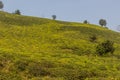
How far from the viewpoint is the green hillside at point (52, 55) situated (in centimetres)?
5091

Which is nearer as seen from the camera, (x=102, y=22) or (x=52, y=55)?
(x=52, y=55)

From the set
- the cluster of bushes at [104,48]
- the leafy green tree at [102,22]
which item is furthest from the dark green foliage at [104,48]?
the leafy green tree at [102,22]

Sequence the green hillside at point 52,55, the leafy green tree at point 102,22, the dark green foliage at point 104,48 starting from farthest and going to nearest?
the leafy green tree at point 102,22, the dark green foliage at point 104,48, the green hillside at point 52,55

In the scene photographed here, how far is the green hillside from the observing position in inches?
2004

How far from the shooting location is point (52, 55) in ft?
205

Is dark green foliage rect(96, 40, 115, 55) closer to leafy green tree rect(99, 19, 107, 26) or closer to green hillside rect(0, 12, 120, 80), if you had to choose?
green hillside rect(0, 12, 120, 80)

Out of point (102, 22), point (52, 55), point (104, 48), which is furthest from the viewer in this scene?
point (102, 22)

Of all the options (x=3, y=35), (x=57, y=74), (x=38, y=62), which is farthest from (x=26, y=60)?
(x=3, y=35)

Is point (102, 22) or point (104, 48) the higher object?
point (102, 22)

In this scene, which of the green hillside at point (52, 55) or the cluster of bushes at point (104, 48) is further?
the cluster of bushes at point (104, 48)

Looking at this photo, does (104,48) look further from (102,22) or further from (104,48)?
(102,22)

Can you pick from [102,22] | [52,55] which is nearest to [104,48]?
[52,55]

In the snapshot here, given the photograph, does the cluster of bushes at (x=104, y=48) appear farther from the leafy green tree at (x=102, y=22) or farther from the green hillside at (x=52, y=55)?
the leafy green tree at (x=102, y=22)

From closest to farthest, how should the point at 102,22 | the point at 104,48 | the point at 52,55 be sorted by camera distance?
1. the point at 52,55
2. the point at 104,48
3. the point at 102,22
